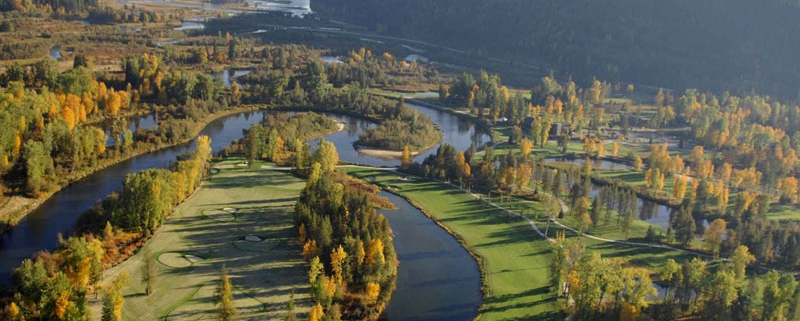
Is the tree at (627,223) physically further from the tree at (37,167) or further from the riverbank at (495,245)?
the tree at (37,167)

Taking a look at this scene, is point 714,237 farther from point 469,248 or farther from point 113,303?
point 113,303

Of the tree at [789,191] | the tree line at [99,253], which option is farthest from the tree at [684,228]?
the tree line at [99,253]

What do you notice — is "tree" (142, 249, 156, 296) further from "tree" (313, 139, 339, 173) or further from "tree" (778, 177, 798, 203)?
"tree" (778, 177, 798, 203)

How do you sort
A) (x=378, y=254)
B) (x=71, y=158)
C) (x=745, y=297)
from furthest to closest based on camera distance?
(x=71, y=158) < (x=378, y=254) < (x=745, y=297)

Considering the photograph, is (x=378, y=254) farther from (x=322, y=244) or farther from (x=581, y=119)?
(x=581, y=119)

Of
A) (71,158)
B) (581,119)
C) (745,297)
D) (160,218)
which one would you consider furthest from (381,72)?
(745,297)

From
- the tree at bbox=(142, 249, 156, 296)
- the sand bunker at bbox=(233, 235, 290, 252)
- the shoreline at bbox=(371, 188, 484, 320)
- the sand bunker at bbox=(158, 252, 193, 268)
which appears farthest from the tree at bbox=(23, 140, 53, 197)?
the shoreline at bbox=(371, 188, 484, 320)
